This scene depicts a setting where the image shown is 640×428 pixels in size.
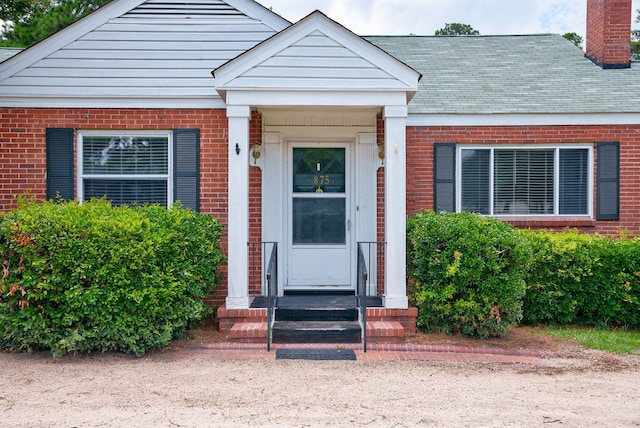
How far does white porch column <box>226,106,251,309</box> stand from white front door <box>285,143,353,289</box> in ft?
4.60

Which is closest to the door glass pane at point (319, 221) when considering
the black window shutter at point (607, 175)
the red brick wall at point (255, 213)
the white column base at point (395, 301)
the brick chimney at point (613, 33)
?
the red brick wall at point (255, 213)

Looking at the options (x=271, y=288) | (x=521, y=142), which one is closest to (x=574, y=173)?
(x=521, y=142)

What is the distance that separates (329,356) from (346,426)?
1.86 m

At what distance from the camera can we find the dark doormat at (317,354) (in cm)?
601

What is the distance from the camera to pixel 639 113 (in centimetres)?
822

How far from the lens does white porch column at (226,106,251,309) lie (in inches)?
270

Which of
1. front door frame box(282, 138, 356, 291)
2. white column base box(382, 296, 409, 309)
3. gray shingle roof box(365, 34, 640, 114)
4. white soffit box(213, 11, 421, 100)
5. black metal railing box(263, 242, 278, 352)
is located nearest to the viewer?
black metal railing box(263, 242, 278, 352)

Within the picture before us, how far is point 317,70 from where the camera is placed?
690 centimetres

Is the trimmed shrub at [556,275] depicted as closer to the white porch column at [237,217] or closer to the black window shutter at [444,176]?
the black window shutter at [444,176]

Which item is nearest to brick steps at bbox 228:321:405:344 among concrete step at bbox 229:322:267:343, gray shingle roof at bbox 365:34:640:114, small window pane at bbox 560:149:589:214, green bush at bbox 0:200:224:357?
concrete step at bbox 229:322:267:343

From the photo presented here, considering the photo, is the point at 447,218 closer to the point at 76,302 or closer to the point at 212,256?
the point at 212,256

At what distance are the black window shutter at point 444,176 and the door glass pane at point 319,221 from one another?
1.39 metres

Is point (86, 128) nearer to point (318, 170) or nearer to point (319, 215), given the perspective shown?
point (318, 170)

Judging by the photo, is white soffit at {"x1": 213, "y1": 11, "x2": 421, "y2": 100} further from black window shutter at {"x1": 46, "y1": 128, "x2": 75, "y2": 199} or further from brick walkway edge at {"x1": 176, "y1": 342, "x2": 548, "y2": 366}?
brick walkway edge at {"x1": 176, "y1": 342, "x2": 548, "y2": 366}
